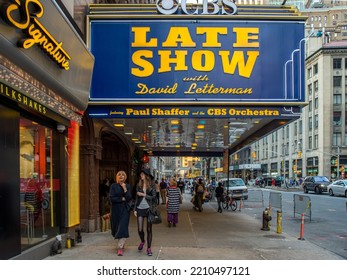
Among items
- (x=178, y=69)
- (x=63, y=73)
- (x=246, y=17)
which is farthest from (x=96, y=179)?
(x=246, y=17)

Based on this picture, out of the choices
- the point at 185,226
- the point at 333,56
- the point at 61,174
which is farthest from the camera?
the point at 333,56

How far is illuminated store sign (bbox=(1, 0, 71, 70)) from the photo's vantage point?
5.56 meters

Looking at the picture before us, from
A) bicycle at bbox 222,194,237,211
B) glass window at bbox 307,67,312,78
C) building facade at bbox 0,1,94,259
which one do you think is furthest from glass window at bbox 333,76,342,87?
building facade at bbox 0,1,94,259

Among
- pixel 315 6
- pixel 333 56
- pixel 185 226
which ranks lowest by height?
pixel 185 226

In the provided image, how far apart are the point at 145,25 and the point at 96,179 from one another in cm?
498

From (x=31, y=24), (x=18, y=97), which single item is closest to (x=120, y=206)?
(x=18, y=97)

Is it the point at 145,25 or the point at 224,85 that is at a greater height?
the point at 145,25

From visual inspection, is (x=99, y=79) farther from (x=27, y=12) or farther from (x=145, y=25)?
(x=27, y=12)

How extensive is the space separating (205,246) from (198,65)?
4.82 meters

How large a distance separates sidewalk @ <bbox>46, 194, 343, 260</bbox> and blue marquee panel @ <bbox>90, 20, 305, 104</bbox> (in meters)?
3.81

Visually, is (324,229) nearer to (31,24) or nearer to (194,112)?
(194,112)

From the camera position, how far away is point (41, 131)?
8789mm

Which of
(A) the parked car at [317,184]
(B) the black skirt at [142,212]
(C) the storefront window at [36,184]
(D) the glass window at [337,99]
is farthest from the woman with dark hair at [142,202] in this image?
(D) the glass window at [337,99]

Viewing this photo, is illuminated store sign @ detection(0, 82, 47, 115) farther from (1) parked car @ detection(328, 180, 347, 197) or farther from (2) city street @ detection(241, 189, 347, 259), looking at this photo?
(1) parked car @ detection(328, 180, 347, 197)
